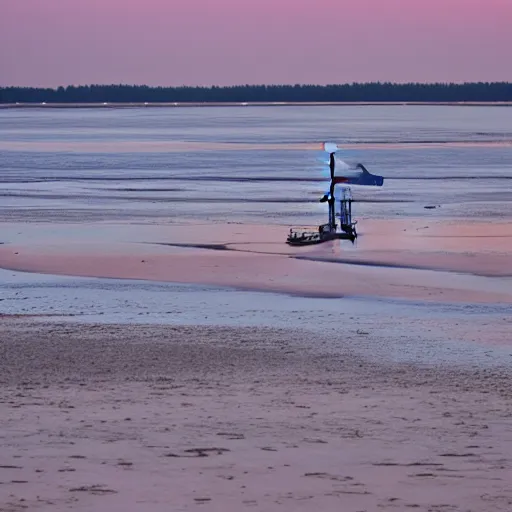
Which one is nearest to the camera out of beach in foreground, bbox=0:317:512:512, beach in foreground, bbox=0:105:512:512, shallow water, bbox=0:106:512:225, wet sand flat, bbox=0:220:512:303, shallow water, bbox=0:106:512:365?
beach in foreground, bbox=0:317:512:512

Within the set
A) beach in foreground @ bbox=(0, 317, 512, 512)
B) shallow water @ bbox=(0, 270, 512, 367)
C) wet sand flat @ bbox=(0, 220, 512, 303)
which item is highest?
wet sand flat @ bbox=(0, 220, 512, 303)

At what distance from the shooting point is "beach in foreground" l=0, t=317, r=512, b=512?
7.69 metres

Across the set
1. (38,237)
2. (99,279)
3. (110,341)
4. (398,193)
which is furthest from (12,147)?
(110,341)

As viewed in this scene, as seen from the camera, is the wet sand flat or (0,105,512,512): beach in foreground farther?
the wet sand flat

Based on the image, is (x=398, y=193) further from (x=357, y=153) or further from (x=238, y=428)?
(x=238, y=428)

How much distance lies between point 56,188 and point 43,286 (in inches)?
815

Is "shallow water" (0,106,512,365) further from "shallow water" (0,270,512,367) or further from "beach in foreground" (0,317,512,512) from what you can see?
"beach in foreground" (0,317,512,512)

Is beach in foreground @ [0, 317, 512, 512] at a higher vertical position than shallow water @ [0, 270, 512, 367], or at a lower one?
lower

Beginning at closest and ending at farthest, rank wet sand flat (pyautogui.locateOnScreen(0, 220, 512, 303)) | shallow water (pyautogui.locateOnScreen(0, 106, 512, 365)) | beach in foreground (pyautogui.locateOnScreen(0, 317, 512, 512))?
beach in foreground (pyautogui.locateOnScreen(0, 317, 512, 512)) < shallow water (pyautogui.locateOnScreen(0, 106, 512, 365)) < wet sand flat (pyautogui.locateOnScreen(0, 220, 512, 303))

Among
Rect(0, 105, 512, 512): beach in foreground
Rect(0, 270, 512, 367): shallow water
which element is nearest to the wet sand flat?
Rect(0, 105, 512, 512): beach in foreground

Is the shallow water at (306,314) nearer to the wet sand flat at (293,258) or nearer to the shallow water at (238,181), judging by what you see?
the wet sand flat at (293,258)

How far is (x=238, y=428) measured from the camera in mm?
9305

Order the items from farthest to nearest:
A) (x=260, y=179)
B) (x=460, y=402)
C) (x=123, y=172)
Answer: (x=123, y=172) < (x=260, y=179) < (x=460, y=402)

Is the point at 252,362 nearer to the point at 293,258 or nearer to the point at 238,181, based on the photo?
the point at 293,258
